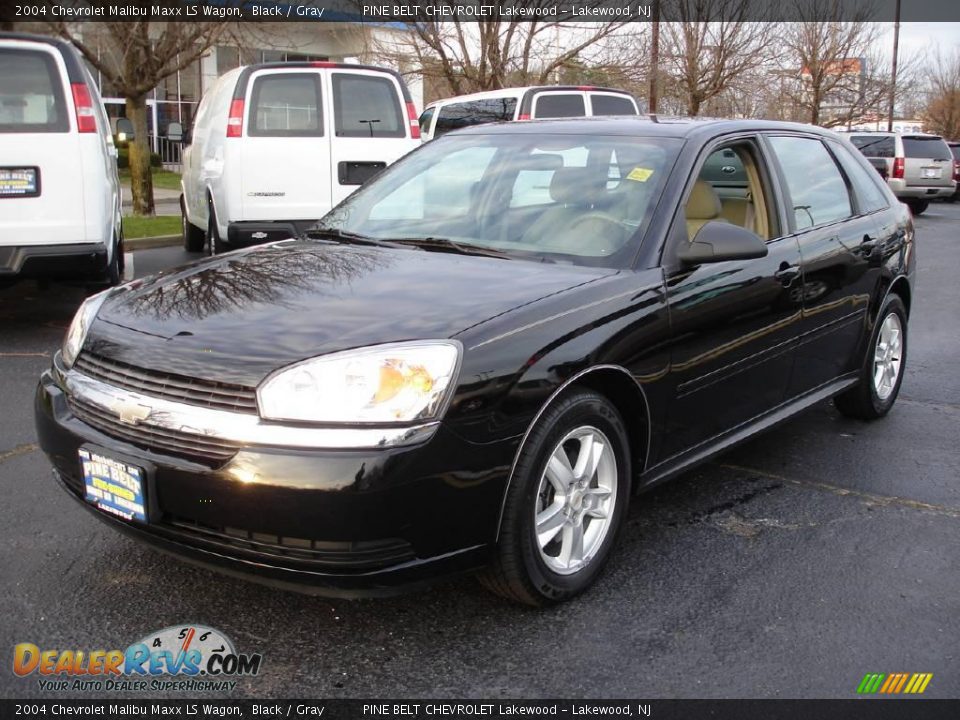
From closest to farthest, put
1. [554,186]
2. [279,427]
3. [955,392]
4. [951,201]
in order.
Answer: [279,427] < [554,186] < [955,392] < [951,201]

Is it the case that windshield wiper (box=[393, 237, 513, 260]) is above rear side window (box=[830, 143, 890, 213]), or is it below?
below

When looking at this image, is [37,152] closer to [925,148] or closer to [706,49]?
[706,49]

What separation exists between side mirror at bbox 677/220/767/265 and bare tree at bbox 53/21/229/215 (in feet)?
41.1

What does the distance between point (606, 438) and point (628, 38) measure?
793 inches

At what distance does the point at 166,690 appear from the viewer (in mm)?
2730

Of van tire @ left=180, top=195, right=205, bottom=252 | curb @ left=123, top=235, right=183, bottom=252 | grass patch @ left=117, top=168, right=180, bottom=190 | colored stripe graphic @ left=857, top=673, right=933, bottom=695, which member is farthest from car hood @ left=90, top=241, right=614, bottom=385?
grass patch @ left=117, top=168, right=180, bottom=190

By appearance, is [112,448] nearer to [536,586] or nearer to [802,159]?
[536,586]

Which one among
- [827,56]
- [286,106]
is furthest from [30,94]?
[827,56]

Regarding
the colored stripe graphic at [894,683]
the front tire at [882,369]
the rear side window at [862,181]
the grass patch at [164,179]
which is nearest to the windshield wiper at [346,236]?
the colored stripe graphic at [894,683]

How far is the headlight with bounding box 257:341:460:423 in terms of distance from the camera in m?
2.71

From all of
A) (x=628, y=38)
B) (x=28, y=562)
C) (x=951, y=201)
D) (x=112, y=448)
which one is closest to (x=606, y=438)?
(x=112, y=448)

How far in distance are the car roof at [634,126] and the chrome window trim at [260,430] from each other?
6.47 feet

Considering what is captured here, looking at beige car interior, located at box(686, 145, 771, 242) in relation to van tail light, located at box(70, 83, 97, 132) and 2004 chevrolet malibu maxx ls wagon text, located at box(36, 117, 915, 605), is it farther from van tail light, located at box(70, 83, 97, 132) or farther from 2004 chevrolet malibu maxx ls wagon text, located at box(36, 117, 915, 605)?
van tail light, located at box(70, 83, 97, 132)

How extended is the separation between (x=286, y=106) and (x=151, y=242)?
409 centimetres
